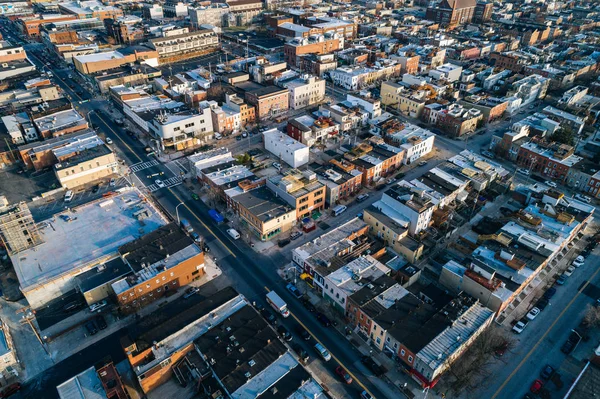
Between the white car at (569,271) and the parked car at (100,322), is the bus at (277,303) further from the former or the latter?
the white car at (569,271)

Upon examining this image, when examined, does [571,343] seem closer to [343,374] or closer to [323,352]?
[343,374]

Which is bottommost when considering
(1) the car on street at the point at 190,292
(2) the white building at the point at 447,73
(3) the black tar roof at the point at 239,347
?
(1) the car on street at the point at 190,292

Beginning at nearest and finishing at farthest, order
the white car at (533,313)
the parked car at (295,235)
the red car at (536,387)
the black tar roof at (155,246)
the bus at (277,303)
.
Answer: the red car at (536,387) → the bus at (277,303) → the white car at (533,313) → the black tar roof at (155,246) → the parked car at (295,235)

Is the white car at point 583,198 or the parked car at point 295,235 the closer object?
the parked car at point 295,235

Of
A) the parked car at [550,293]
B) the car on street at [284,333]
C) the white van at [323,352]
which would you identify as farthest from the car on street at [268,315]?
the parked car at [550,293]

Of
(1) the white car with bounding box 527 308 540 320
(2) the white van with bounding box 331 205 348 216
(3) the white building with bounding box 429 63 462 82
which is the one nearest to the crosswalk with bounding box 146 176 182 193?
(2) the white van with bounding box 331 205 348 216

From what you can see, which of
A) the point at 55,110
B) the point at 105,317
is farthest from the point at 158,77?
the point at 105,317

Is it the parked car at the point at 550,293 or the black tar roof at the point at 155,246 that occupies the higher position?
the black tar roof at the point at 155,246
